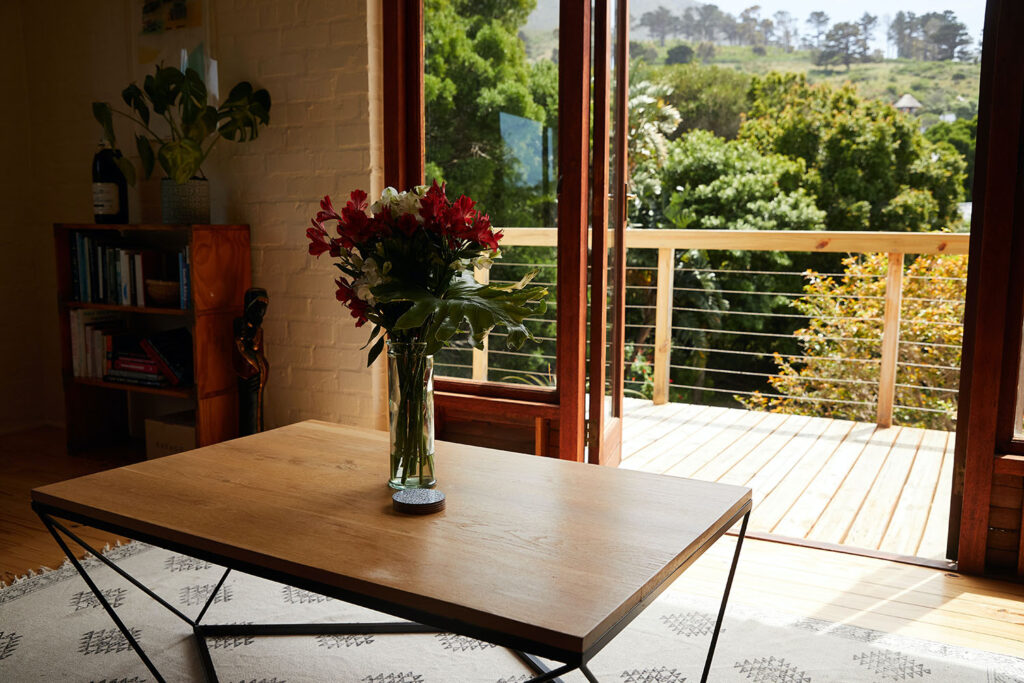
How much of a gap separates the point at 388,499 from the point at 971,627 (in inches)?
61.5

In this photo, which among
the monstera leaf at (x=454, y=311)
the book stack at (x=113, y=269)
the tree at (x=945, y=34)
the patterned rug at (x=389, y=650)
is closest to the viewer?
the monstera leaf at (x=454, y=311)

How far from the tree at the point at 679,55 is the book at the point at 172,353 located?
4.96 meters

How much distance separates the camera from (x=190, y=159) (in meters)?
3.20

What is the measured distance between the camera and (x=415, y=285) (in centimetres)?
148

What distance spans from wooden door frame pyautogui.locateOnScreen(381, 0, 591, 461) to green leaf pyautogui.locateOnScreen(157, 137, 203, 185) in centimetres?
76

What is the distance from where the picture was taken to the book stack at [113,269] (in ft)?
11.2

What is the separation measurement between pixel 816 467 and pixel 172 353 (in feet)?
9.18

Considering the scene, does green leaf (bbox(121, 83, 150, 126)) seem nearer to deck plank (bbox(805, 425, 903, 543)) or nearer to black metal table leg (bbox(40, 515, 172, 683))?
black metal table leg (bbox(40, 515, 172, 683))

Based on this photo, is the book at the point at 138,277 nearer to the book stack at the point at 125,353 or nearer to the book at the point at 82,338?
the book stack at the point at 125,353

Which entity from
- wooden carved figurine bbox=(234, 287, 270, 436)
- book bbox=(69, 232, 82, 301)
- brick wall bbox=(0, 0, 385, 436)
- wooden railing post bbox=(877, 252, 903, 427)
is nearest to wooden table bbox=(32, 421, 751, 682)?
wooden carved figurine bbox=(234, 287, 270, 436)

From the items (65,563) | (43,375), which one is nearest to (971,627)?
(65,563)

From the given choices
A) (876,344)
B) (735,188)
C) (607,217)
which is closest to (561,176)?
(607,217)

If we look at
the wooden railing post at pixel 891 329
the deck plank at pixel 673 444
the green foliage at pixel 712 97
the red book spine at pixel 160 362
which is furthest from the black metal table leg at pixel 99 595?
the green foliage at pixel 712 97

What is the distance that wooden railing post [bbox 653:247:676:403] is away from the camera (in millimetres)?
4598
